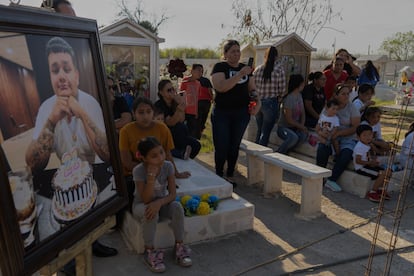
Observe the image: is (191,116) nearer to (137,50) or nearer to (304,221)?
(137,50)

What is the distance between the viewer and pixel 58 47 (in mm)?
1771

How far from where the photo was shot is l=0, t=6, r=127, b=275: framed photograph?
147cm

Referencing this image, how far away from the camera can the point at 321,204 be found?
4.82 meters

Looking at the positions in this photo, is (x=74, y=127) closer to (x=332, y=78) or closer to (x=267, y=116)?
(x=267, y=116)

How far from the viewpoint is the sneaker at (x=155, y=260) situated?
3135mm

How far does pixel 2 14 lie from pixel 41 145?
0.52m

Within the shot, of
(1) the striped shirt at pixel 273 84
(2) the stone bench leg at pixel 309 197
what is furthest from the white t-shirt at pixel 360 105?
(2) the stone bench leg at pixel 309 197

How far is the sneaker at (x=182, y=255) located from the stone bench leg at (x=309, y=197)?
5.39ft

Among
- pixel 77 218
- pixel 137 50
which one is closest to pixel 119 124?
pixel 137 50

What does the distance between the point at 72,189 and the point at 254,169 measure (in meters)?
3.88

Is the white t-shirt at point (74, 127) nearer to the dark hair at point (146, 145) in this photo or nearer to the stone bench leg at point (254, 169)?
the dark hair at point (146, 145)

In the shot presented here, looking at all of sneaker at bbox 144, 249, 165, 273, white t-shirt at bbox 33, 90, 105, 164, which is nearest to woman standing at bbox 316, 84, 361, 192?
sneaker at bbox 144, 249, 165, 273

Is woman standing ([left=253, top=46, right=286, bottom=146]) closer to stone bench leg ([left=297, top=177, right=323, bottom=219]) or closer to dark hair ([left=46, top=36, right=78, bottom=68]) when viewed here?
stone bench leg ([left=297, top=177, right=323, bottom=219])

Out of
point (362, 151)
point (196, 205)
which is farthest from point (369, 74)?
point (196, 205)
